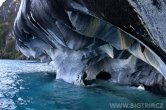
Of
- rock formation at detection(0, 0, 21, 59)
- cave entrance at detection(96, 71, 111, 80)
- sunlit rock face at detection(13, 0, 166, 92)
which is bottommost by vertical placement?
cave entrance at detection(96, 71, 111, 80)

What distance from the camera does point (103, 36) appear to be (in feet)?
54.7

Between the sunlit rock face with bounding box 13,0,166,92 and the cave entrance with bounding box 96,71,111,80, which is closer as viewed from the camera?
the sunlit rock face with bounding box 13,0,166,92

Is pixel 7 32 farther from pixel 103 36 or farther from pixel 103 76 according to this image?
pixel 103 36

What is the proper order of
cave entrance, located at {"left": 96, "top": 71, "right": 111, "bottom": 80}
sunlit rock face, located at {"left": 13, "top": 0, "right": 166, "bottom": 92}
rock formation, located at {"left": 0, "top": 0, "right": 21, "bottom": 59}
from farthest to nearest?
rock formation, located at {"left": 0, "top": 0, "right": 21, "bottom": 59}
cave entrance, located at {"left": 96, "top": 71, "right": 111, "bottom": 80}
sunlit rock face, located at {"left": 13, "top": 0, "right": 166, "bottom": 92}

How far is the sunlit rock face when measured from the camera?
8367 mm

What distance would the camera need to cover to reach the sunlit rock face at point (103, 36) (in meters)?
8.37

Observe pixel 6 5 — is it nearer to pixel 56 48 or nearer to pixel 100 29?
pixel 56 48

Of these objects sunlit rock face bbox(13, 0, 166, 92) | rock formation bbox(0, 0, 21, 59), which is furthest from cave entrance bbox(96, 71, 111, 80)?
rock formation bbox(0, 0, 21, 59)

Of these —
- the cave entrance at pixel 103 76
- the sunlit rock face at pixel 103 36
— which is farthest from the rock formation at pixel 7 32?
the sunlit rock face at pixel 103 36

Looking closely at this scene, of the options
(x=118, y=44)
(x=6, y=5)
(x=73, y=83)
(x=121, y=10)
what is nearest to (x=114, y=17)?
(x=121, y=10)

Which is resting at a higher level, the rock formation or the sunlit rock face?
the rock formation

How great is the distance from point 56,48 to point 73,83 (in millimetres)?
3839

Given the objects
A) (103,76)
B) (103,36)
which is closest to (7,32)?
(103,76)

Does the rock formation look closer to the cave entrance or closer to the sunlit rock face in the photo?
the cave entrance
